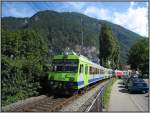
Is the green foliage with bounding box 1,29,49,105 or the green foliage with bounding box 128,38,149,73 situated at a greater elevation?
the green foliage with bounding box 128,38,149,73

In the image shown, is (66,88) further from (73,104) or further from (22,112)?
(22,112)

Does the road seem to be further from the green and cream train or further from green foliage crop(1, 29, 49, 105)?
green foliage crop(1, 29, 49, 105)

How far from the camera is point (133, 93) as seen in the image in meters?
26.1

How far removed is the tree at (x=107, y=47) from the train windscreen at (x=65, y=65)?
1734 inches

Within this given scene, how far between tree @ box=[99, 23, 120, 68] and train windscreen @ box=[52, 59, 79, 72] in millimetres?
44055

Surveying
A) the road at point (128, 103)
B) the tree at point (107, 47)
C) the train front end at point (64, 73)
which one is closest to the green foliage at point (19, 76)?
the train front end at point (64, 73)

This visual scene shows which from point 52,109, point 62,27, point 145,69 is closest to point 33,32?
point 62,27

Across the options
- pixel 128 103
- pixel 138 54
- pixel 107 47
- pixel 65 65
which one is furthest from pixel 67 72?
pixel 107 47

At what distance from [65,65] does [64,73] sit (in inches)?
27.1

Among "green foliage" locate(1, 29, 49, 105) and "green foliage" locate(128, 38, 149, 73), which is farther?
"green foliage" locate(128, 38, 149, 73)

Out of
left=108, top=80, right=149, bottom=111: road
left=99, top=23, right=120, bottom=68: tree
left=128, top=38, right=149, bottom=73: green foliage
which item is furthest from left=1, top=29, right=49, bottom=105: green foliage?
left=99, top=23, right=120, bottom=68: tree

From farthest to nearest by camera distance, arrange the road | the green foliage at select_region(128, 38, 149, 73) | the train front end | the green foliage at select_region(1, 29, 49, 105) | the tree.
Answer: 1. the tree
2. the green foliage at select_region(128, 38, 149, 73)
3. the train front end
4. the green foliage at select_region(1, 29, 49, 105)
5. the road

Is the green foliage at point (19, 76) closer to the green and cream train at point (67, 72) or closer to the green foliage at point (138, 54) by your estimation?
the green and cream train at point (67, 72)

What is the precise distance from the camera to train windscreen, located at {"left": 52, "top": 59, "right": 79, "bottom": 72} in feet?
71.8
